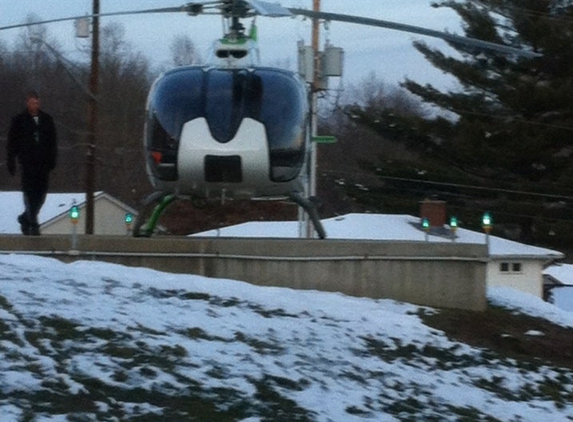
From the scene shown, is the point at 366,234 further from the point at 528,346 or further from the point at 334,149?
the point at 528,346

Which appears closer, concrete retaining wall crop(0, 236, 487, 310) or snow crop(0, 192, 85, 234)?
concrete retaining wall crop(0, 236, 487, 310)

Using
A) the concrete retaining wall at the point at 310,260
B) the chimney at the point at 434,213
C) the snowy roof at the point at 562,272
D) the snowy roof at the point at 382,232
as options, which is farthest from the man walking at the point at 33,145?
the snowy roof at the point at 562,272

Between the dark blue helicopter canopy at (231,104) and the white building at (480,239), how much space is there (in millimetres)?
26239

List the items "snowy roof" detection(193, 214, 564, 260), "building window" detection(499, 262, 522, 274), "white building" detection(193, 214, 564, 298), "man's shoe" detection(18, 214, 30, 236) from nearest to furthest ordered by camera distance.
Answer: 1. "man's shoe" detection(18, 214, 30, 236)
2. "snowy roof" detection(193, 214, 564, 260)
3. "white building" detection(193, 214, 564, 298)
4. "building window" detection(499, 262, 522, 274)

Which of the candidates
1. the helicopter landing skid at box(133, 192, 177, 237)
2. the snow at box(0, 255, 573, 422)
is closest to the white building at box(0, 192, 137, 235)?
the helicopter landing skid at box(133, 192, 177, 237)

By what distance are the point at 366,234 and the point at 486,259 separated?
92.2 feet

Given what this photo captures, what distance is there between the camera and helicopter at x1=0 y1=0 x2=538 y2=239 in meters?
14.5

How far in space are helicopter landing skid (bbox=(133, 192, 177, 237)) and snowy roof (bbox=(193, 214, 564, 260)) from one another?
2463cm

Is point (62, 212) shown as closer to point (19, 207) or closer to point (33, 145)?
point (19, 207)

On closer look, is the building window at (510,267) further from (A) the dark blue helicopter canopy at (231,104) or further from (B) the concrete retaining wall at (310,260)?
(B) the concrete retaining wall at (310,260)

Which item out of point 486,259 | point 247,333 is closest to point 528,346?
point 486,259

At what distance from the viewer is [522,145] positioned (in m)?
43.2

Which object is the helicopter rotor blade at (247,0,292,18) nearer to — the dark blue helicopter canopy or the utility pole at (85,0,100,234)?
the dark blue helicopter canopy

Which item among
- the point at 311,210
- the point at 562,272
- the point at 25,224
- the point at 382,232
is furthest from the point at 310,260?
the point at 562,272
